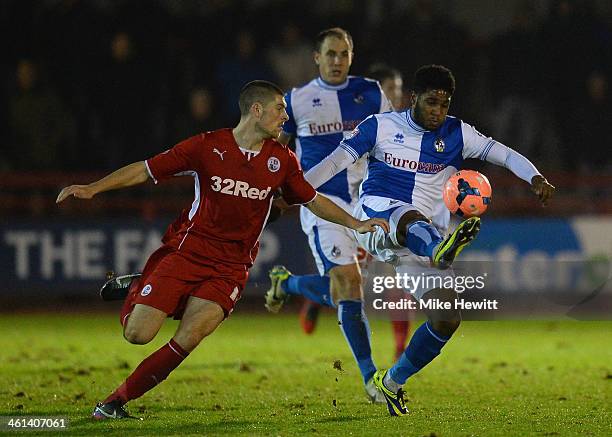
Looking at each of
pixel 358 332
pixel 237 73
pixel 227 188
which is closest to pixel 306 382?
pixel 358 332

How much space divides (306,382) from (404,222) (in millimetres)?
1985

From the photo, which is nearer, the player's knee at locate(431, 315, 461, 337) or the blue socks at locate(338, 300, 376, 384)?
the player's knee at locate(431, 315, 461, 337)

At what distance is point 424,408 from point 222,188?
6.48 ft

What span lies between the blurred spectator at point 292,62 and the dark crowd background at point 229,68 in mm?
16

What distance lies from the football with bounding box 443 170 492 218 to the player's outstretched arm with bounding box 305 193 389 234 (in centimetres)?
48

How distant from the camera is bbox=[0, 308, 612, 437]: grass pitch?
7.07 metres

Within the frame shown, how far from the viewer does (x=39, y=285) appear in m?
14.6

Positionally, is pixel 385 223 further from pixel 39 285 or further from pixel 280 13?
pixel 280 13

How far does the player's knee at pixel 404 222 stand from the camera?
7.70m

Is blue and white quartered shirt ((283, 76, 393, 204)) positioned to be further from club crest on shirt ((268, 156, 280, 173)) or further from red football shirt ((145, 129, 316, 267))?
club crest on shirt ((268, 156, 280, 173))

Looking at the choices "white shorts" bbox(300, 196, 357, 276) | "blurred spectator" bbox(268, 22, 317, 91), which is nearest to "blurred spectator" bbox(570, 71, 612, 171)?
"blurred spectator" bbox(268, 22, 317, 91)

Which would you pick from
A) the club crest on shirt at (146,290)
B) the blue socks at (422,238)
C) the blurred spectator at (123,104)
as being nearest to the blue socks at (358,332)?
the blue socks at (422,238)

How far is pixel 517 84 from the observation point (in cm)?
1602

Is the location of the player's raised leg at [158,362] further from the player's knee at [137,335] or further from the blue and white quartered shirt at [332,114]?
the blue and white quartered shirt at [332,114]
